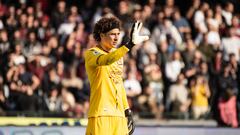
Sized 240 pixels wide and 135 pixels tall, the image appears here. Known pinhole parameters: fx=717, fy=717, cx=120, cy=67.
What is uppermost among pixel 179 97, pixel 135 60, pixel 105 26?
pixel 135 60

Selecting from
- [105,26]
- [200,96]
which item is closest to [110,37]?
[105,26]

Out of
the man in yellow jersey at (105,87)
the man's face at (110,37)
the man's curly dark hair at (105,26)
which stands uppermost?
the man's curly dark hair at (105,26)

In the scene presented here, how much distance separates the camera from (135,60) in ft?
57.8

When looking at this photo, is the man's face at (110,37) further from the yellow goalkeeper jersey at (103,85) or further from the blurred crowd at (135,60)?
the blurred crowd at (135,60)

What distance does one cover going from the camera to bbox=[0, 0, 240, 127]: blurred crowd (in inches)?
640

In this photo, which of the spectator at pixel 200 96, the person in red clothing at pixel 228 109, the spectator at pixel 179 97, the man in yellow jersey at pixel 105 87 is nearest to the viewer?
the man in yellow jersey at pixel 105 87

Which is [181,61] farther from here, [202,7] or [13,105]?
[13,105]

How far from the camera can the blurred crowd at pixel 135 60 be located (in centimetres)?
1625

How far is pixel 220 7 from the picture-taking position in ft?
65.9

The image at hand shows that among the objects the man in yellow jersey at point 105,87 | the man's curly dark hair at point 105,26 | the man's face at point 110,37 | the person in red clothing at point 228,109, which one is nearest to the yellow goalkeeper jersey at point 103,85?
the man in yellow jersey at point 105,87

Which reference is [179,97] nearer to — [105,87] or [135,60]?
[135,60]

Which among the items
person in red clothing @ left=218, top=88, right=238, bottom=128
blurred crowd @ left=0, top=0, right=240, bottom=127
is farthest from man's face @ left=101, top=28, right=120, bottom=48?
person in red clothing @ left=218, top=88, right=238, bottom=128

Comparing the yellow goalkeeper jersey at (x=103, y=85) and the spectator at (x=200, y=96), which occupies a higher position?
the spectator at (x=200, y=96)

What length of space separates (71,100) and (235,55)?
4.71 metres
